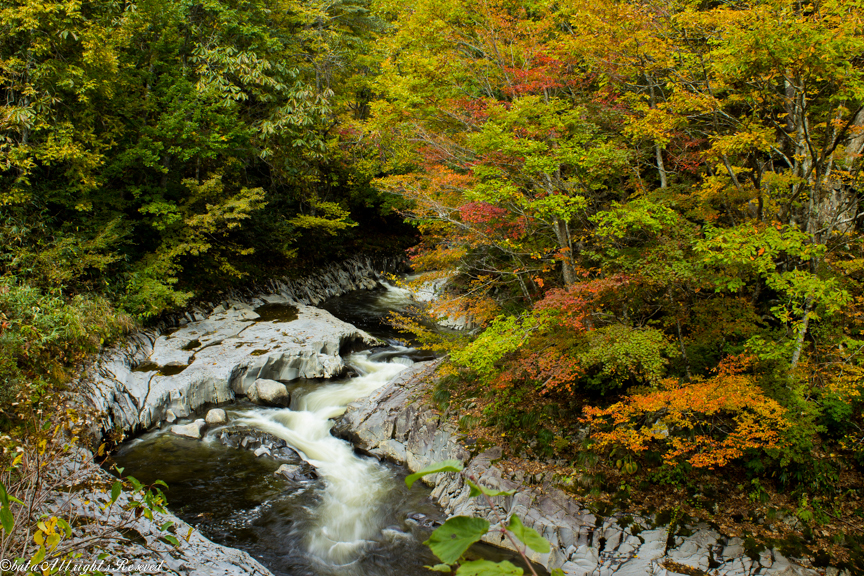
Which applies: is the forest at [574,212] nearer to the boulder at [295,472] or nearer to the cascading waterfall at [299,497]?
the cascading waterfall at [299,497]

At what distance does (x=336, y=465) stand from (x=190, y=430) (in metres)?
3.18

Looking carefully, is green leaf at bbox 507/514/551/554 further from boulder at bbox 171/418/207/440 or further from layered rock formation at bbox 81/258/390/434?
boulder at bbox 171/418/207/440

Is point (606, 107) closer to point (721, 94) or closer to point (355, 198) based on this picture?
point (721, 94)

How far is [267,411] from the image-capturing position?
1060 cm

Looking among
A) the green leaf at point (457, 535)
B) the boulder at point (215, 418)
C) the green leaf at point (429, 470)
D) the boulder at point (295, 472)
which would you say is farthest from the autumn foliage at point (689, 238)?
the green leaf at point (429, 470)

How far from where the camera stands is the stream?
674 centimetres

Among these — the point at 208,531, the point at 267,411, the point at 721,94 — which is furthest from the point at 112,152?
the point at 721,94

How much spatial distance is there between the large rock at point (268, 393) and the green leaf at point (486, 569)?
1051cm

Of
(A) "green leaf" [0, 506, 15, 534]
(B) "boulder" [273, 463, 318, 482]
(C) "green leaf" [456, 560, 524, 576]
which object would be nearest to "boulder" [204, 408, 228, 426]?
(B) "boulder" [273, 463, 318, 482]

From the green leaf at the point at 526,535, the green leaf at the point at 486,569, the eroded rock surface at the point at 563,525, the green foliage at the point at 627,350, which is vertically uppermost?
the green leaf at the point at 526,535

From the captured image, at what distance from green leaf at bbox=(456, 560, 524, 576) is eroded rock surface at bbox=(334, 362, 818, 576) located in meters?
3.78

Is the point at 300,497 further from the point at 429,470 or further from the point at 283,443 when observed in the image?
the point at 429,470

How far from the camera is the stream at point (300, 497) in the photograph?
6738 millimetres

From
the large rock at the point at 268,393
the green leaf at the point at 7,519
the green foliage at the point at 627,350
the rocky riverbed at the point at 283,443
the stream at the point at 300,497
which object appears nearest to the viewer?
the green leaf at the point at 7,519
